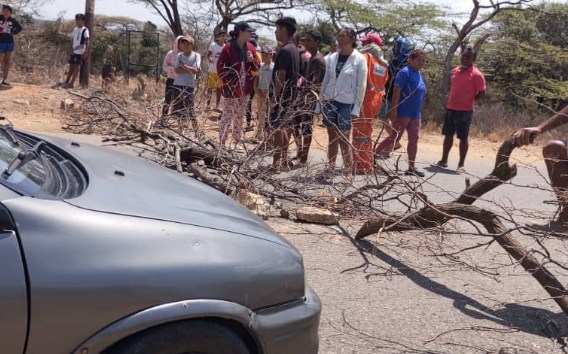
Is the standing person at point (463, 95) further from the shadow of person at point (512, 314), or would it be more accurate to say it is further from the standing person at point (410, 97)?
the shadow of person at point (512, 314)

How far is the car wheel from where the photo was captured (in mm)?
2350

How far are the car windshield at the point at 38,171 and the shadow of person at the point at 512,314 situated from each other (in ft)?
9.55

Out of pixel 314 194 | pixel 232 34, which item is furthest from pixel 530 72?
pixel 314 194

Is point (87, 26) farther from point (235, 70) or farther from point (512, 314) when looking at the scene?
point (512, 314)

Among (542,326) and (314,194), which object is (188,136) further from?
(542,326)

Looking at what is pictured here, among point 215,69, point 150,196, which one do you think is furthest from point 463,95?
point 150,196

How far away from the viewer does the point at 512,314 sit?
470 cm

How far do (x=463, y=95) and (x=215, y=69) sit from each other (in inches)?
158

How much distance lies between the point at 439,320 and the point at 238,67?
202 inches

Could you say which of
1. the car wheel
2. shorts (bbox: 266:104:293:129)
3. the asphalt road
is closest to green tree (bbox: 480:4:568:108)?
shorts (bbox: 266:104:293:129)

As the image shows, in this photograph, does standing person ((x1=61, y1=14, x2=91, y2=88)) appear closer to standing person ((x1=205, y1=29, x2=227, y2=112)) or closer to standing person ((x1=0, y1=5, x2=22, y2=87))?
standing person ((x1=0, y1=5, x2=22, y2=87))

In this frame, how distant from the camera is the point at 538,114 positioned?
65.9 ft

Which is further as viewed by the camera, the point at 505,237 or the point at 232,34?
→ the point at 232,34

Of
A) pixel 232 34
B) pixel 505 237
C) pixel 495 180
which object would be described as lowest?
pixel 505 237
